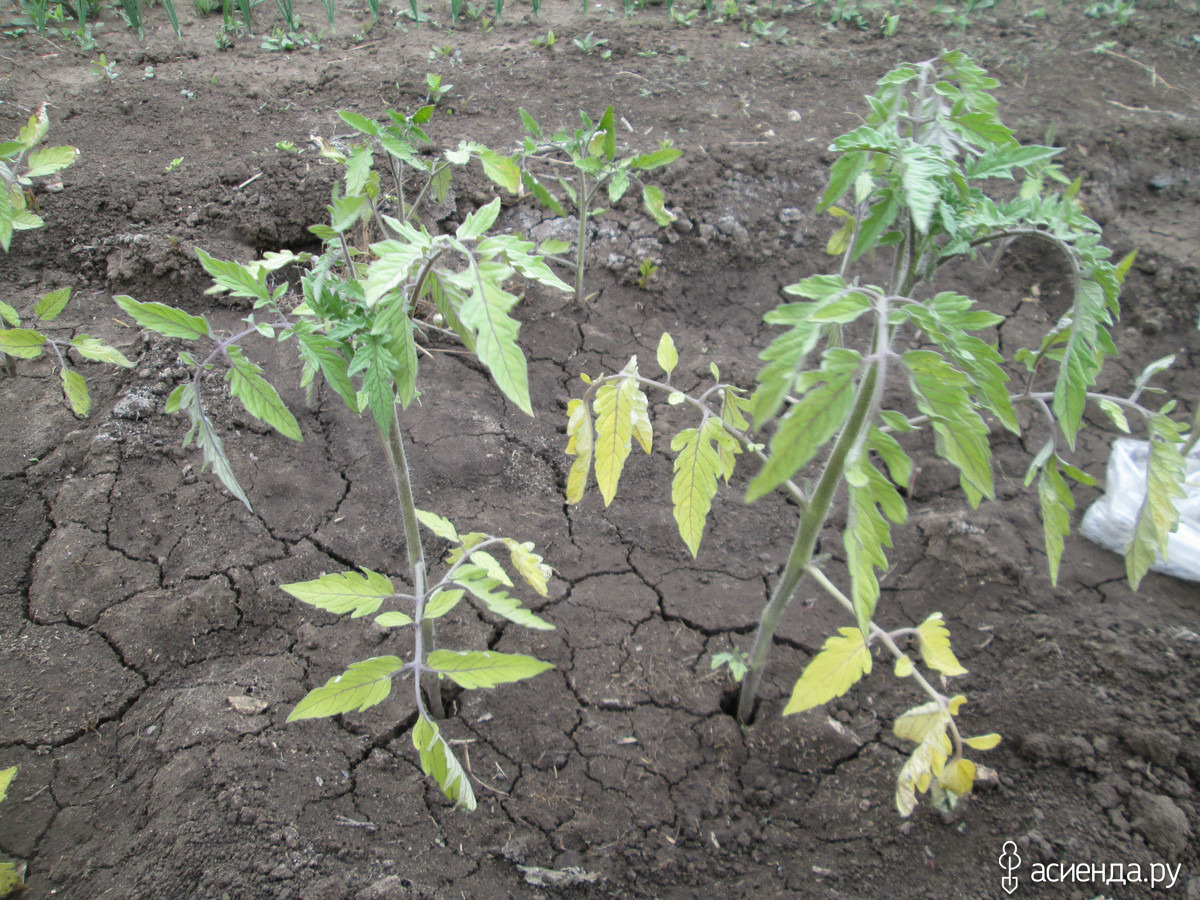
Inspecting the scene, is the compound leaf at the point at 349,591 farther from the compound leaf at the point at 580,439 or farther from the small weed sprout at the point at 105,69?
the small weed sprout at the point at 105,69

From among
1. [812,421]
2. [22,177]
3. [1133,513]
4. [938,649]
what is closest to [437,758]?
[812,421]

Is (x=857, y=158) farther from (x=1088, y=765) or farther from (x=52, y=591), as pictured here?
(x=52, y=591)

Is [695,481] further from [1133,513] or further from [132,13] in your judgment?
[132,13]

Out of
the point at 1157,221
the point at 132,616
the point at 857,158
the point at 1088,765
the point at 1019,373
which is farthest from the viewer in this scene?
the point at 1157,221

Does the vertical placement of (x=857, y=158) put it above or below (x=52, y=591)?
above

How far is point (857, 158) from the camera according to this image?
1.29 meters

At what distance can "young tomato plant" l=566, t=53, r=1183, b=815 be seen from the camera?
103 cm

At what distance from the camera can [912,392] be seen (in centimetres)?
134

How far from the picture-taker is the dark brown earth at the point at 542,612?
1603mm

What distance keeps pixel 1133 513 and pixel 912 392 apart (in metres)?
1.68

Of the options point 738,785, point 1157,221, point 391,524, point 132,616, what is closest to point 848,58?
point 1157,221

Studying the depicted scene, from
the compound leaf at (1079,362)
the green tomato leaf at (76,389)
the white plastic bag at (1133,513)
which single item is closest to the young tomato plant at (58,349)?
the green tomato leaf at (76,389)

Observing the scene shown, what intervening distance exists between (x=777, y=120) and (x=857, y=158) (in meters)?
3.19

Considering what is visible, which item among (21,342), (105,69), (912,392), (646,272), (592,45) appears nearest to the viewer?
(912,392)
